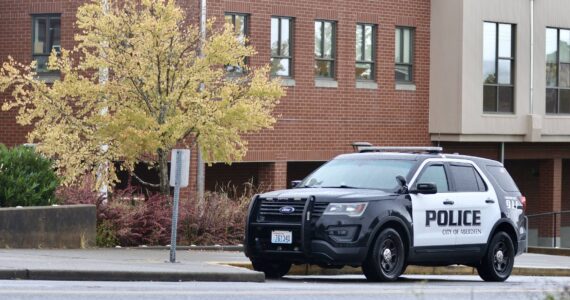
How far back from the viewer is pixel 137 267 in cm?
1823

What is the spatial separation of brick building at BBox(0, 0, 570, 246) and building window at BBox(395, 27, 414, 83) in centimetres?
4

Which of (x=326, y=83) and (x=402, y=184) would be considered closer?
(x=402, y=184)

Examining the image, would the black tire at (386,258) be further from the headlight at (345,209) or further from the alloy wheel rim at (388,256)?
the headlight at (345,209)

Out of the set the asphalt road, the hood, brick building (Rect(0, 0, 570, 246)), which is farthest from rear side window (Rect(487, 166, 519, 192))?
brick building (Rect(0, 0, 570, 246))

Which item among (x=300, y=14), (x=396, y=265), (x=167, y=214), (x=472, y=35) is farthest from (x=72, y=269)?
(x=472, y=35)

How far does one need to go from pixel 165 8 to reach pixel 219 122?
2.31 metres

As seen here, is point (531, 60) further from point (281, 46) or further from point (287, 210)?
point (287, 210)

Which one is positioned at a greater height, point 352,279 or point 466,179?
point 466,179

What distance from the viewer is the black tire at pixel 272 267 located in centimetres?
1950

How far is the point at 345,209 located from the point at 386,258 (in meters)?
0.91

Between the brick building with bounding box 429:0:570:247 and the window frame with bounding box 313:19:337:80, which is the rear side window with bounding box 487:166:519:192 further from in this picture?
the brick building with bounding box 429:0:570:247

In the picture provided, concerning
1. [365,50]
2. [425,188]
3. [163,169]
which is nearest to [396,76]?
[365,50]

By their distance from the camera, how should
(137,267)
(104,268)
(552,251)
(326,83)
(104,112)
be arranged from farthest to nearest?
(326,83) < (552,251) < (104,112) < (137,267) < (104,268)

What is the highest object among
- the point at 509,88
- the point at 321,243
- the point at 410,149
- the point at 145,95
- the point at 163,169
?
the point at 509,88
